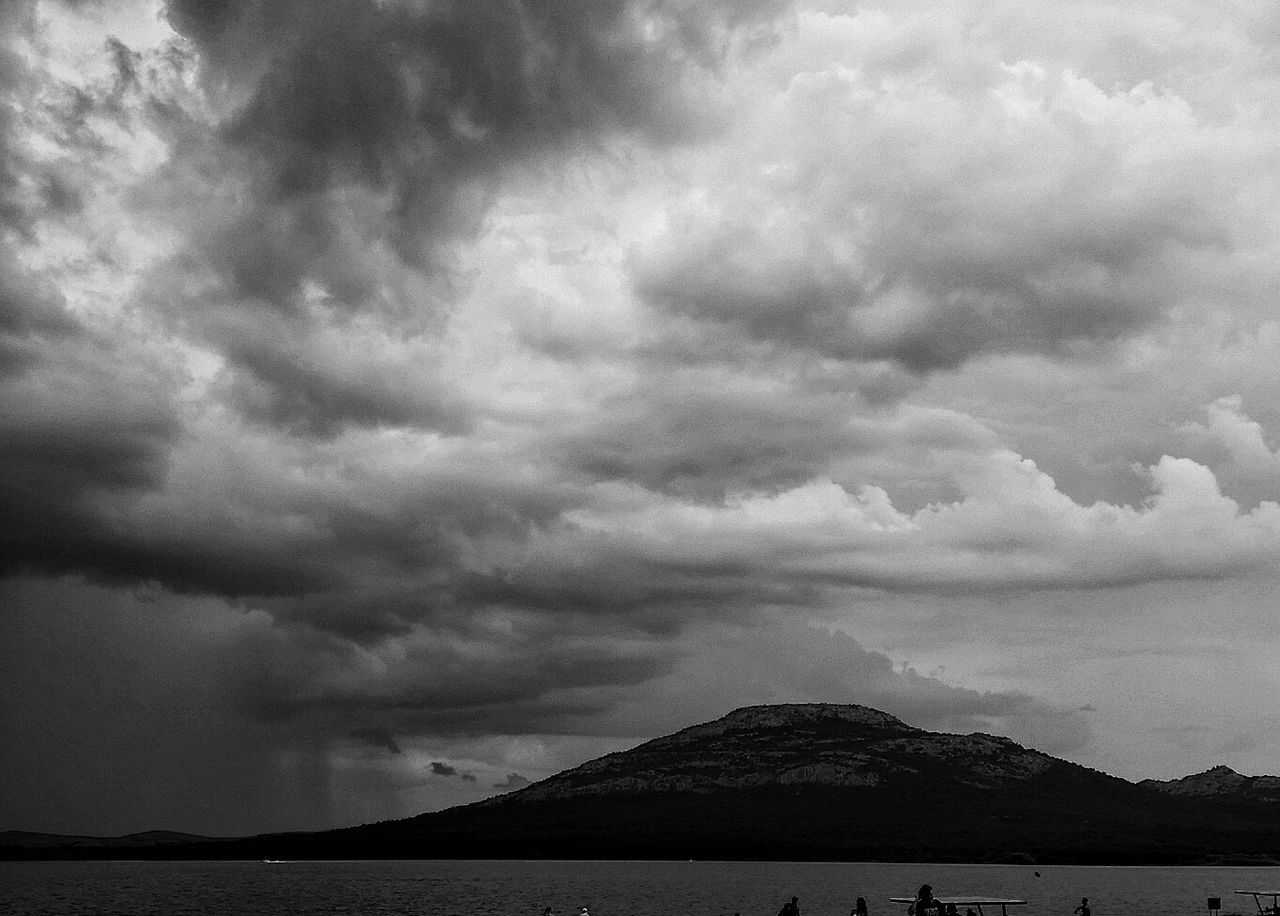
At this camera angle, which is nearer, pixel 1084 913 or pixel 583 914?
pixel 1084 913

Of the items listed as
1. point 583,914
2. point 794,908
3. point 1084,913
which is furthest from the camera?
point 583,914

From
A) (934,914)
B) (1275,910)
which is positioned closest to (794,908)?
(934,914)

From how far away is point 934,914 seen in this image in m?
116

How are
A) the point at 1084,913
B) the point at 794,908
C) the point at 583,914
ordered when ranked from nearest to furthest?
the point at 794,908, the point at 1084,913, the point at 583,914

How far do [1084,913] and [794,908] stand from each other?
43.4 meters

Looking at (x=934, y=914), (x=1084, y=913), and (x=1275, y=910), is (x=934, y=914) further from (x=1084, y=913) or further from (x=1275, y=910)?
(x=1275, y=910)

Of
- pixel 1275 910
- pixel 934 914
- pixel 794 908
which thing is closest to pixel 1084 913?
pixel 1275 910

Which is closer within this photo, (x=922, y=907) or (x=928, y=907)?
(x=922, y=907)

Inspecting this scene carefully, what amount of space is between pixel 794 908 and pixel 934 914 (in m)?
12.0

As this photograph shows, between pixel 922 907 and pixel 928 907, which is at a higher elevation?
pixel 922 907

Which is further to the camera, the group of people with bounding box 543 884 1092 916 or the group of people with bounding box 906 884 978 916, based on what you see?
the group of people with bounding box 543 884 1092 916

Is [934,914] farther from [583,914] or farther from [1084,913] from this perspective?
[583,914]

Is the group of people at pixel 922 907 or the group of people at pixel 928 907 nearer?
the group of people at pixel 928 907

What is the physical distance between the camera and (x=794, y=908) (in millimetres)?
114500
